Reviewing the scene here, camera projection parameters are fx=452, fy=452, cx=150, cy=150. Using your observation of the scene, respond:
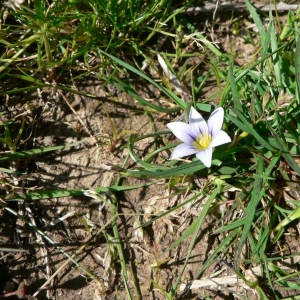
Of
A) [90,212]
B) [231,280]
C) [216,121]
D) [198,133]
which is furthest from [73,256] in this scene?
[216,121]

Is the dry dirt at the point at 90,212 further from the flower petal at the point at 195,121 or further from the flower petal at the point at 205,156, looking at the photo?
the flower petal at the point at 205,156

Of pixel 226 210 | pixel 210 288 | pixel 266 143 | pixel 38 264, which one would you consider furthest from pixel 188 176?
pixel 38 264

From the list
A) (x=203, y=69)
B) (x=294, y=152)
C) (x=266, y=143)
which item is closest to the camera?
(x=266, y=143)

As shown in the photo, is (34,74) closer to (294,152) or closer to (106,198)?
(106,198)

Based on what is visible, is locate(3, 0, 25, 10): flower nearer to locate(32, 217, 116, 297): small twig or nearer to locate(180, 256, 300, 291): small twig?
locate(32, 217, 116, 297): small twig

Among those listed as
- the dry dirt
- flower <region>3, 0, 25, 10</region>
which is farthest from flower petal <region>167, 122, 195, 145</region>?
flower <region>3, 0, 25, 10</region>

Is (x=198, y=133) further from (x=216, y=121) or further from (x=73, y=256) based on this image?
(x=73, y=256)

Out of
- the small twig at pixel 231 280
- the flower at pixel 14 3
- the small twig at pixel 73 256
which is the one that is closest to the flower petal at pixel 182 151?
the small twig at pixel 73 256
